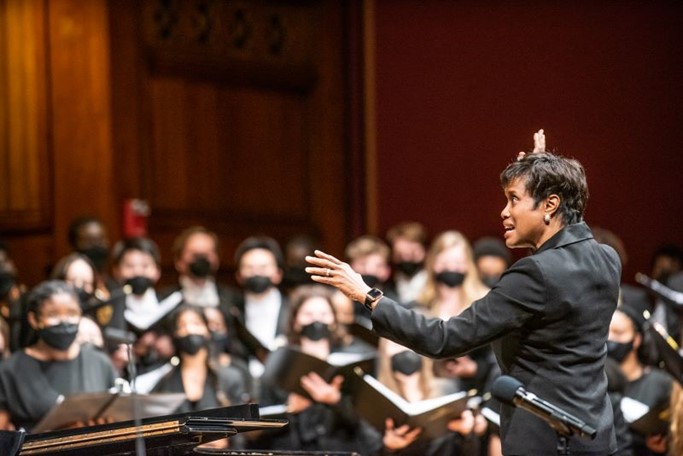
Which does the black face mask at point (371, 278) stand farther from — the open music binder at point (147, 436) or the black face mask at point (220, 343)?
the open music binder at point (147, 436)

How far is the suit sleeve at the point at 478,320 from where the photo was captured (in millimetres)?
3730

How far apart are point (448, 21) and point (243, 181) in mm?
1764

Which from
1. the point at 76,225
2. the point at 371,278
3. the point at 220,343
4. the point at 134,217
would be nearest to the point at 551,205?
the point at 220,343

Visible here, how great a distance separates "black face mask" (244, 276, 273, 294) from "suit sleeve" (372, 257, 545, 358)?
3515 millimetres

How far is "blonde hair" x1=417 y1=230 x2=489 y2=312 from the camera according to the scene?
6.87 meters

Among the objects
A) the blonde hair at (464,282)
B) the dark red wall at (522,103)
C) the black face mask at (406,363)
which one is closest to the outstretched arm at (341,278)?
the black face mask at (406,363)

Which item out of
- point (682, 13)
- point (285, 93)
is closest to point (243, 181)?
point (285, 93)

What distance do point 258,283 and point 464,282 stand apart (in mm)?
1091

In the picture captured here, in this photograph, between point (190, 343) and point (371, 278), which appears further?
point (371, 278)

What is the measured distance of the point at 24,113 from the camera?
8617 millimetres

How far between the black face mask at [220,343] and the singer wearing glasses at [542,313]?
294cm

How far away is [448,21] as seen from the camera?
938 cm

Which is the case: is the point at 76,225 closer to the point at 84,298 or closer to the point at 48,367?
the point at 84,298

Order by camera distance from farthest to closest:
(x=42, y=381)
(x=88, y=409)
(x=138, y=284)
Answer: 1. (x=138, y=284)
2. (x=42, y=381)
3. (x=88, y=409)
